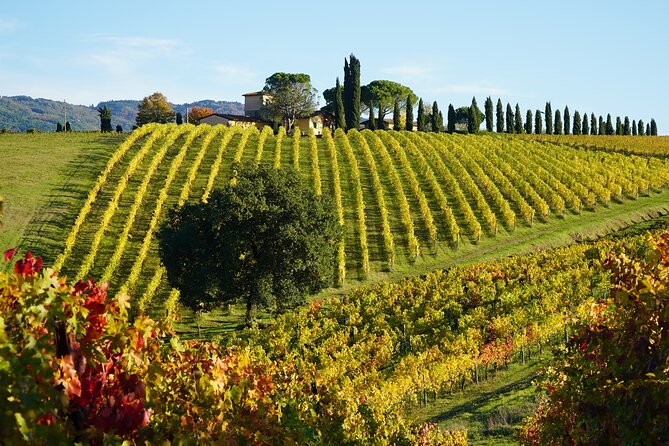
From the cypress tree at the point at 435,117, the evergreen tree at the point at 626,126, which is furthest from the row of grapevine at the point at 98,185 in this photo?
the evergreen tree at the point at 626,126

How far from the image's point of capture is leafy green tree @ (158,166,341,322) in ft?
126

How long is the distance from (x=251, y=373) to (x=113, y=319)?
4059mm

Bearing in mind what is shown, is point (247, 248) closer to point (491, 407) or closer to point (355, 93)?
point (491, 407)

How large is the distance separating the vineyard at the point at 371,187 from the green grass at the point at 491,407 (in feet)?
63.9

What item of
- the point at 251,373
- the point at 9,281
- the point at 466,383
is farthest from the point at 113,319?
the point at 466,383

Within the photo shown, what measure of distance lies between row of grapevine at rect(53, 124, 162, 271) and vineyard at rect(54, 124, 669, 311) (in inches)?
5.5

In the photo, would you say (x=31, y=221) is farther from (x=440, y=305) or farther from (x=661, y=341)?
(x=661, y=341)

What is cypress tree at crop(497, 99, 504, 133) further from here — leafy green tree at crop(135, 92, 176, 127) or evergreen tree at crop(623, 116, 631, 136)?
leafy green tree at crop(135, 92, 176, 127)

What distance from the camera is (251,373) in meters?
10.2

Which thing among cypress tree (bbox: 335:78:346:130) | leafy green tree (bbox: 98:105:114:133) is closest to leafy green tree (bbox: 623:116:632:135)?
cypress tree (bbox: 335:78:346:130)

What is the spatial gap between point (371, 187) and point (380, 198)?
17.0ft

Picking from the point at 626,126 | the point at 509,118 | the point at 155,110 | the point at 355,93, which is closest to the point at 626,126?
the point at 626,126

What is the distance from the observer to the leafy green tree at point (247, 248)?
38281mm

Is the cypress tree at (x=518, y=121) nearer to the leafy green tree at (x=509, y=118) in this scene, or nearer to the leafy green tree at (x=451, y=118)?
the leafy green tree at (x=509, y=118)
